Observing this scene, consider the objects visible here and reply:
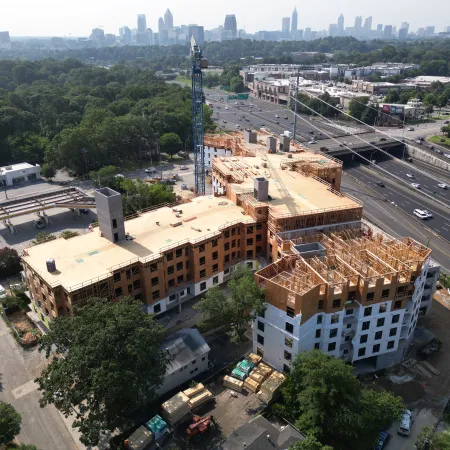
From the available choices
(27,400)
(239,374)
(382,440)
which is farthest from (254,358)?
(27,400)

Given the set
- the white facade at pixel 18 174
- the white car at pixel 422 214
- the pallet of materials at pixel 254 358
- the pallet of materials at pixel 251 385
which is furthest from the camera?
the white facade at pixel 18 174

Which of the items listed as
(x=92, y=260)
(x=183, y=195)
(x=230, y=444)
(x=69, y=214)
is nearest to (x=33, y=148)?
(x=69, y=214)

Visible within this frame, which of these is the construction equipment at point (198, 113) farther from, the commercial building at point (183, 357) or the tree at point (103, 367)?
the tree at point (103, 367)

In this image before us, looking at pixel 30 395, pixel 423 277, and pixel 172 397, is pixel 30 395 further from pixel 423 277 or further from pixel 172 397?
pixel 423 277

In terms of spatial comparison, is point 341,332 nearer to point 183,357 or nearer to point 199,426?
point 183,357

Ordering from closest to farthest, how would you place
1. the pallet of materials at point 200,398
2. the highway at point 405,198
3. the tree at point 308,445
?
the tree at point 308,445 < the pallet of materials at point 200,398 < the highway at point 405,198

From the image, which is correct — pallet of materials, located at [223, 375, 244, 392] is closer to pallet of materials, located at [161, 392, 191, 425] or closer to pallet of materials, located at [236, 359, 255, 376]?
pallet of materials, located at [236, 359, 255, 376]

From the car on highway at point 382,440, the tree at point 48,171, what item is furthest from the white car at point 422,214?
the tree at point 48,171
